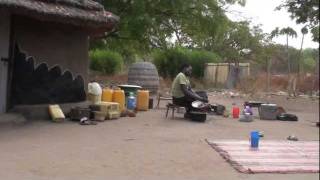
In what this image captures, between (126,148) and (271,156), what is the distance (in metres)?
2.24

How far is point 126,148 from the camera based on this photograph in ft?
29.8

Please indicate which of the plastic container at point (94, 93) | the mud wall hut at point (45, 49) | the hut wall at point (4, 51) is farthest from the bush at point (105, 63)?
the hut wall at point (4, 51)

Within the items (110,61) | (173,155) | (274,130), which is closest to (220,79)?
(110,61)

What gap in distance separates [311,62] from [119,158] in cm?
3054

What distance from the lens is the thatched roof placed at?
1063 centimetres

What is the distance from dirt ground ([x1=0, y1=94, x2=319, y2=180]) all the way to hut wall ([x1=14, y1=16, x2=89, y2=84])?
1637 millimetres

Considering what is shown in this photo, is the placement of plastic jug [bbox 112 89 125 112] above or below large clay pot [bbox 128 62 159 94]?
below

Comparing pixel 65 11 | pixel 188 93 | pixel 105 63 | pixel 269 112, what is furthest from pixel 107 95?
pixel 105 63

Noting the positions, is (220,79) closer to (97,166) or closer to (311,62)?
(311,62)

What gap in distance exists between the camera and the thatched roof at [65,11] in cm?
1063

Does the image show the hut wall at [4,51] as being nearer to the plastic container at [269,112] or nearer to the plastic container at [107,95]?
the plastic container at [107,95]

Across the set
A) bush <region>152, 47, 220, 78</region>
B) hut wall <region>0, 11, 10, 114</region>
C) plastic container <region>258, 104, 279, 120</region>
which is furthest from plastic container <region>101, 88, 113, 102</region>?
bush <region>152, 47, 220, 78</region>

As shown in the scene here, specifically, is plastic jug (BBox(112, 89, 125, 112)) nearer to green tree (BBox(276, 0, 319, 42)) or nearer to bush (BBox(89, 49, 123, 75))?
green tree (BBox(276, 0, 319, 42))

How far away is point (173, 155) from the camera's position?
28.2ft
